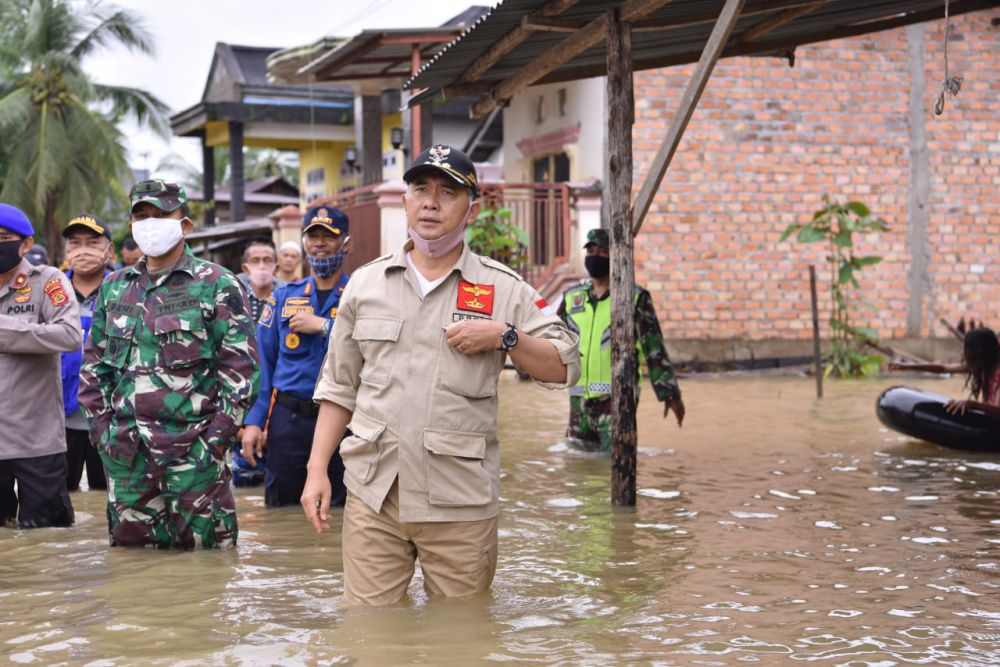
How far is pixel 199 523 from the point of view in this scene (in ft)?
19.0

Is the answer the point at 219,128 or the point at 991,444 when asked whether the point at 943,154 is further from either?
the point at 219,128

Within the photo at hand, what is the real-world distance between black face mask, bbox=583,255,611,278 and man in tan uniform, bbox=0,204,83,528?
158 inches

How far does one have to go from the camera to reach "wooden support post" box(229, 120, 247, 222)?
90.0ft

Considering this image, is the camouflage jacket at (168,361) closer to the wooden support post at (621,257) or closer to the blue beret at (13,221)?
the blue beret at (13,221)

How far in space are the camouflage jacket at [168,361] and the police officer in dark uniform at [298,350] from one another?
1344mm

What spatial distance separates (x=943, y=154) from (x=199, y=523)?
1556 centimetres

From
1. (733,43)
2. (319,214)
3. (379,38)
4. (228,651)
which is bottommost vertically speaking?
(228,651)

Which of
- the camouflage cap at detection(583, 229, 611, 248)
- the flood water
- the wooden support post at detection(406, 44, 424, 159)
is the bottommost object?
the flood water

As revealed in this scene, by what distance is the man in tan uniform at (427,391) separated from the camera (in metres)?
4.32

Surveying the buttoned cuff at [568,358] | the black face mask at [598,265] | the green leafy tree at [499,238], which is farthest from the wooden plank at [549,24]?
the green leafy tree at [499,238]

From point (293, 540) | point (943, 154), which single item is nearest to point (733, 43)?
point (293, 540)

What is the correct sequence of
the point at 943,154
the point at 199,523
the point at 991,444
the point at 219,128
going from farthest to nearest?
the point at 219,128
the point at 943,154
the point at 991,444
the point at 199,523

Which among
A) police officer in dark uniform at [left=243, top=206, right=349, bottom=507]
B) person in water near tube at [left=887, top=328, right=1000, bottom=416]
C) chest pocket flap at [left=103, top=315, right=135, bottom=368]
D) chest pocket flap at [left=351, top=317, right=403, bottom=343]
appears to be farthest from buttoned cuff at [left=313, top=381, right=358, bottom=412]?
person in water near tube at [left=887, top=328, right=1000, bottom=416]

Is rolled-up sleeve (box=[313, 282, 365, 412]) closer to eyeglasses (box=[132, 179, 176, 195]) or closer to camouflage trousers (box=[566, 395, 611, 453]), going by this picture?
eyeglasses (box=[132, 179, 176, 195])
